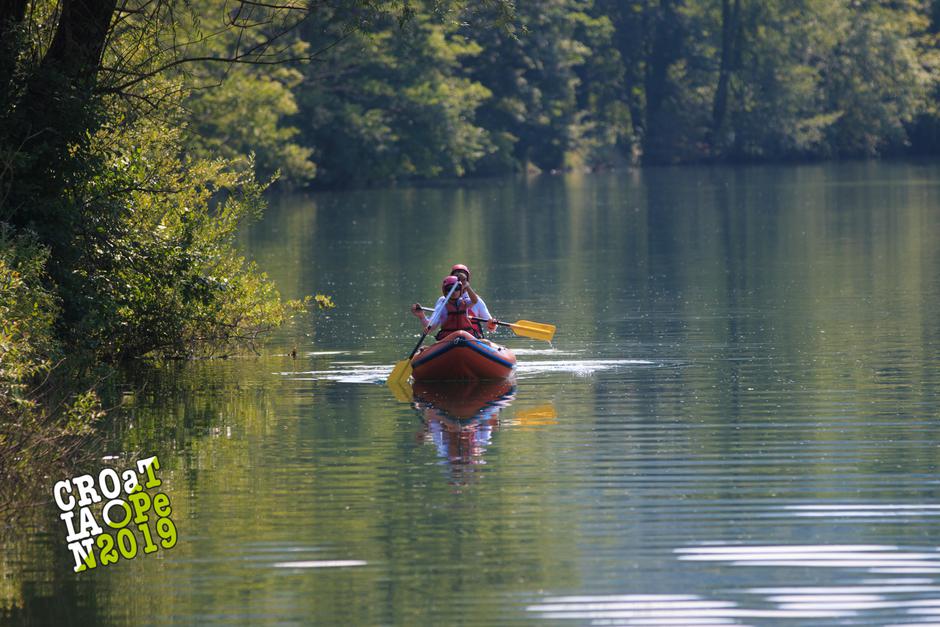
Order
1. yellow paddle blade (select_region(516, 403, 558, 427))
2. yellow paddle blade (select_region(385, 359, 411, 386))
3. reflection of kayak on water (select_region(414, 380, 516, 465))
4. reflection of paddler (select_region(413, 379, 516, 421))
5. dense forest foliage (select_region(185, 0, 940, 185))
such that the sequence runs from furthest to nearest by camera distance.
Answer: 1. dense forest foliage (select_region(185, 0, 940, 185))
2. yellow paddle blade (select_region(385, 359, 411, 386))
3. reflection of paddler (select_region(413, 379, 516, 421))
4. yellow paddle blade (select_region(516, 403, 558, 427))
5. reflection of kayak on water (select_region(414, 380, 516, 465))

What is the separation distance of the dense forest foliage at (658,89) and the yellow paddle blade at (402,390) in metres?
54.9

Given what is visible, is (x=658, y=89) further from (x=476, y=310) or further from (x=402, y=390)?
(x=402, y=390)

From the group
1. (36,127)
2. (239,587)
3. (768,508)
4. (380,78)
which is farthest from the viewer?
(380,78)

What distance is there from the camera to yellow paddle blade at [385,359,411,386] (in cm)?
2089

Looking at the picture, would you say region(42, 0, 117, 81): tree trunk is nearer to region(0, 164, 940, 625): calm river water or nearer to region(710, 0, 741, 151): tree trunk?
region(0, 164, 940, 625): calm river water

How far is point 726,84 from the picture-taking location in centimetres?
9300

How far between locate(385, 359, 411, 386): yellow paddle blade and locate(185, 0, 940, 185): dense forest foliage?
54.9m

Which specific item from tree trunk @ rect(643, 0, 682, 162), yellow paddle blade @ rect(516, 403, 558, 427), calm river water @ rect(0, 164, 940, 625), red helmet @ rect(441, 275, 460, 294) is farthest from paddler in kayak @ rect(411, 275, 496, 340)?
tree trunk @ rect(643, 0, 682, 162)

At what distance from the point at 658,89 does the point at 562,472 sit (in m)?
83.4

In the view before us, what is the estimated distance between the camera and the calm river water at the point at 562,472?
11.3 metres

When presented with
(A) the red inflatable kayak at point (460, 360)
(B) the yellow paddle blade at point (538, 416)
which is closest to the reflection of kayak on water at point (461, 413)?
(A) the red inflatable kayak at point (460, 360)

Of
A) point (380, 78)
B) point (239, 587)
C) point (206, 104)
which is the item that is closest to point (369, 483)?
point (239, 587)

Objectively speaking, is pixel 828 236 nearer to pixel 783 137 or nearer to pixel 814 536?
pixel 814 536

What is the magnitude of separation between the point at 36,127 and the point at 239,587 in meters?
8.49
